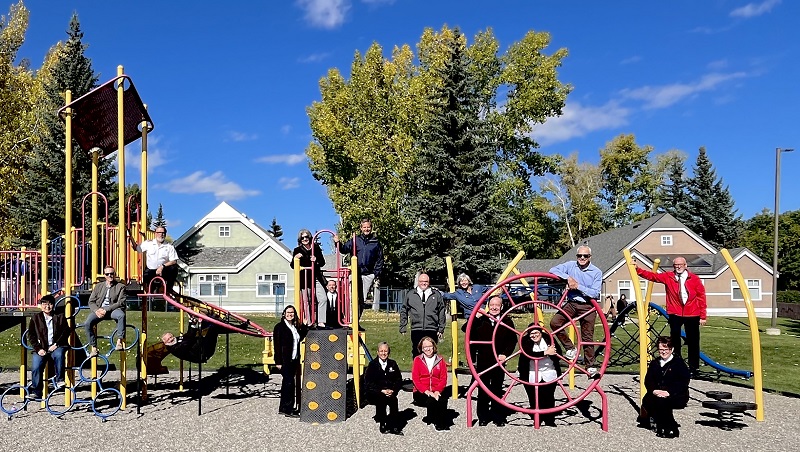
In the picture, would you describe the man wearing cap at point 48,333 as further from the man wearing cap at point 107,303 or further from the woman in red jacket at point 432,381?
the woman in red jacket at point 432,381

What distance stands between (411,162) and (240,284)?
12.5m

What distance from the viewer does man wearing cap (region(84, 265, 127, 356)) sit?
9875 mm

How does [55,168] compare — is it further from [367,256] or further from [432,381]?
[432,381]

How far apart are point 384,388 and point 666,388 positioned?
350cm

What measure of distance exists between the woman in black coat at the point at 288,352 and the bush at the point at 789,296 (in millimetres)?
42962

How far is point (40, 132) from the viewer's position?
31672 millimetres

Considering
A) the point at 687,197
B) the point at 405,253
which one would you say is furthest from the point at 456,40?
the point at 687,197

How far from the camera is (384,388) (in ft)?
28.9

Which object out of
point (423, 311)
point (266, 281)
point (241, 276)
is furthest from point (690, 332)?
point (241, 276)

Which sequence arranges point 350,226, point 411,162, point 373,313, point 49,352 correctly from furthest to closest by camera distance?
point 350,226 < point 411,162 < point 373,313 < point 49,352

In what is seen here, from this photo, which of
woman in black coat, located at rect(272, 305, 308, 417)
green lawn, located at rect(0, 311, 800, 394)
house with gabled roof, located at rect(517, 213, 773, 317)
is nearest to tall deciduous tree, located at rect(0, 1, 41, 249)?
green lawn, located at rect(0, 311, 800, 394)

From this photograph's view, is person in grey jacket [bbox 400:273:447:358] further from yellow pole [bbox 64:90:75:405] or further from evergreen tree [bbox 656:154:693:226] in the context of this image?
evergreen tree [bbox 656:154:693:226]

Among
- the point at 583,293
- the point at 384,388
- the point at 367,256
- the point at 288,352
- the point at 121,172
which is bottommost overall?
the point at 384,388

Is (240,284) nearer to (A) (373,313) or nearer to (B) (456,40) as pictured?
(A) (373,313)
